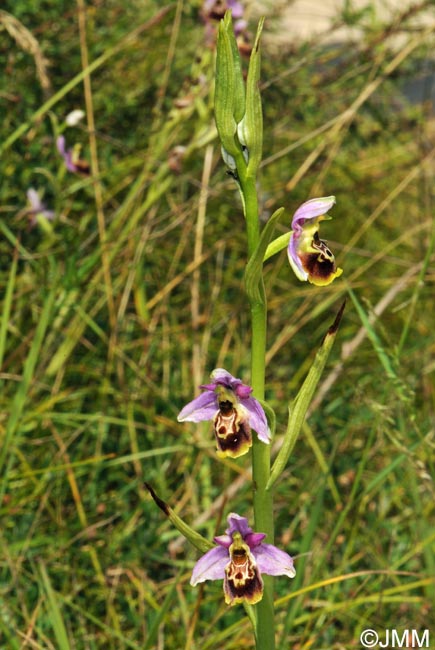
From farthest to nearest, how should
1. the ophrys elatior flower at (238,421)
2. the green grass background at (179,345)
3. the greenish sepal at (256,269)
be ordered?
the green grass background at (179,345)
the ophrys elatior flower at (238,421)
the greenish sepal at (256,269)

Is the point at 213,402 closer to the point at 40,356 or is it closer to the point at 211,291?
the point at 40,356

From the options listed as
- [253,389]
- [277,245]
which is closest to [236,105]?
[277,245]

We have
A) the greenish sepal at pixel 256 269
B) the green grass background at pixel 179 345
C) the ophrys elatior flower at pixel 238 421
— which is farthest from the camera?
the green grass background at pixel 179 345

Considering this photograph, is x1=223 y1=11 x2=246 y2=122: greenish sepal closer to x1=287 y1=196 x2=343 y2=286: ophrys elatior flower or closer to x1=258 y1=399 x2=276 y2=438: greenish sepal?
x1=287 y1=196 x2=343 y2=286: ophrys elatior flower

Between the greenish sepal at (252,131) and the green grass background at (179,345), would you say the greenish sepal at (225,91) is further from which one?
the green grass background at (179,345)

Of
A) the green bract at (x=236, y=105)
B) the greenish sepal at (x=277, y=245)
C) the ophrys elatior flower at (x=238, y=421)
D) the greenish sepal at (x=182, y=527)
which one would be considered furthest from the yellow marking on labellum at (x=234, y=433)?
the green bract at (x=236, y=105)

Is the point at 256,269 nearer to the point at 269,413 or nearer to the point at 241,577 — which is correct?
the point at 269,413

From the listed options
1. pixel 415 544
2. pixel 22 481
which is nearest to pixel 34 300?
pixel 22 481
